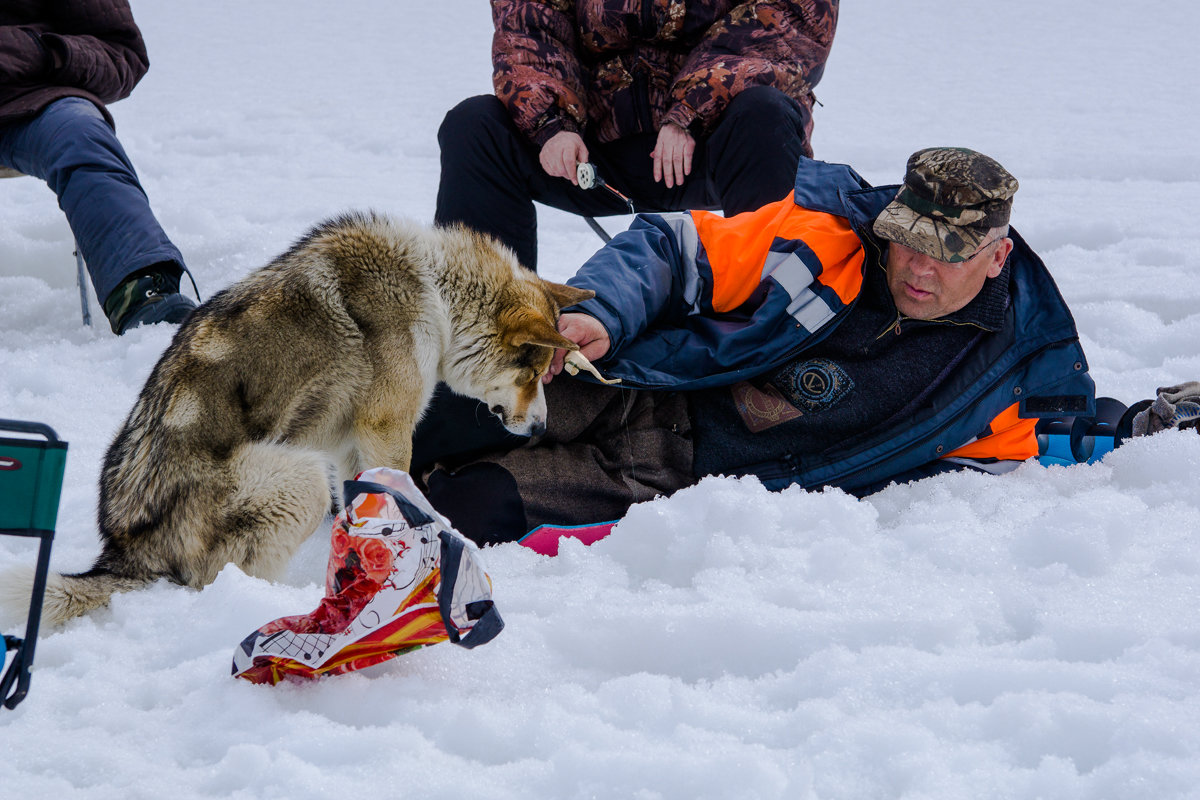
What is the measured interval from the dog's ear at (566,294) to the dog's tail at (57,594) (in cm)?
139

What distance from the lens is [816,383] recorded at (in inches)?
114

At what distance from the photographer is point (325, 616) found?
5.98 feet

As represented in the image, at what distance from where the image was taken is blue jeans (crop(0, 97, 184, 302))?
3.67 m

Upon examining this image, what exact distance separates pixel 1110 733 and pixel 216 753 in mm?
1522

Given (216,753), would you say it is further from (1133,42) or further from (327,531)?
(1133,42)

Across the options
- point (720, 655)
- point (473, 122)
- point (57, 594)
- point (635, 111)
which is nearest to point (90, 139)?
point (473, 122)

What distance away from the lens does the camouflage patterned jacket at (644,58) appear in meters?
3.53

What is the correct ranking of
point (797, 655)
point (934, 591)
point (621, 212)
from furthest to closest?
point (621, 212) → point (934, 591) → point (797, 655)

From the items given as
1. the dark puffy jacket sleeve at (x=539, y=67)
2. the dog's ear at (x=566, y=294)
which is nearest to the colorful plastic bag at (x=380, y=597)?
the dog's ear at (x=566, y=294)

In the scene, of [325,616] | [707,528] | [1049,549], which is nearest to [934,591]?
[1049,549]

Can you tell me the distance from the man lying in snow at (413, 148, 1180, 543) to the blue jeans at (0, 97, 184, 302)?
59.7 inches

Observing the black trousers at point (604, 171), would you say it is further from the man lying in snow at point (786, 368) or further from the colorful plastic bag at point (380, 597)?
the colorful plastic bag at point (380, 597)

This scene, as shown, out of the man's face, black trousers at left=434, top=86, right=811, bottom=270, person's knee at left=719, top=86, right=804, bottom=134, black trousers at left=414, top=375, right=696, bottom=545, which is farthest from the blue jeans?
the man's face

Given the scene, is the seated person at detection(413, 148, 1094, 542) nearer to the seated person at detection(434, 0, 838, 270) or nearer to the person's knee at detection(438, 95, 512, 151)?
the seated person at detection(434, 0, 838, 270)
